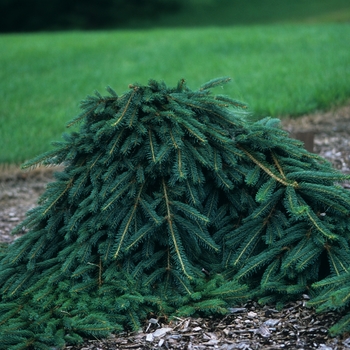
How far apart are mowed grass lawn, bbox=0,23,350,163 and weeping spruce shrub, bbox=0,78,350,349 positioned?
209 cm

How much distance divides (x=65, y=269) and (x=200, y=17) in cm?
2974

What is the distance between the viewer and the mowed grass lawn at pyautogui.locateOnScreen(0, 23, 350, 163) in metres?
9.02

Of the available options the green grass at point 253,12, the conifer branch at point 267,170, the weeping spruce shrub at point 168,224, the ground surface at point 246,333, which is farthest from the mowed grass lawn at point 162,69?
the green grass at point 253,12

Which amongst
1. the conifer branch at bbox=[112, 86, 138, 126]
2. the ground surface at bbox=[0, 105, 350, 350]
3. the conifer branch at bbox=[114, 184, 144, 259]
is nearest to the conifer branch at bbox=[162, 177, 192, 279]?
the conifer branch at bbox=[114, 184, 144, 259]

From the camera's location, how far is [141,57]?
1448 cm

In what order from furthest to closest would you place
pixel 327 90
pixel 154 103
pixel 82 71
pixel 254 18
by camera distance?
pixel 254 18, pixel 82 71, pixel 327 90, pixel 154 103

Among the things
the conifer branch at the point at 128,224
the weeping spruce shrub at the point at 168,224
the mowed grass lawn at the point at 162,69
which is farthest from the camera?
the mowed grass lawn at the point at 162,69

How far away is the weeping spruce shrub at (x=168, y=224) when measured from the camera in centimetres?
355

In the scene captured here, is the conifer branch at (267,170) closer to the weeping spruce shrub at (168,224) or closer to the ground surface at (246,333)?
the weeping spruce shrub at (168,224)

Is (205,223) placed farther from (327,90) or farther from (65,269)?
(327,90)

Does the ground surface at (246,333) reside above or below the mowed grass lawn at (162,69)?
below

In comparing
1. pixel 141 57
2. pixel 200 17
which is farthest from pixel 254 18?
pixel 141 57

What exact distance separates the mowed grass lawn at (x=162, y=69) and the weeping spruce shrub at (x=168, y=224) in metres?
2.09

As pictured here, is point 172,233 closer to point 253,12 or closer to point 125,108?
point 125,108
